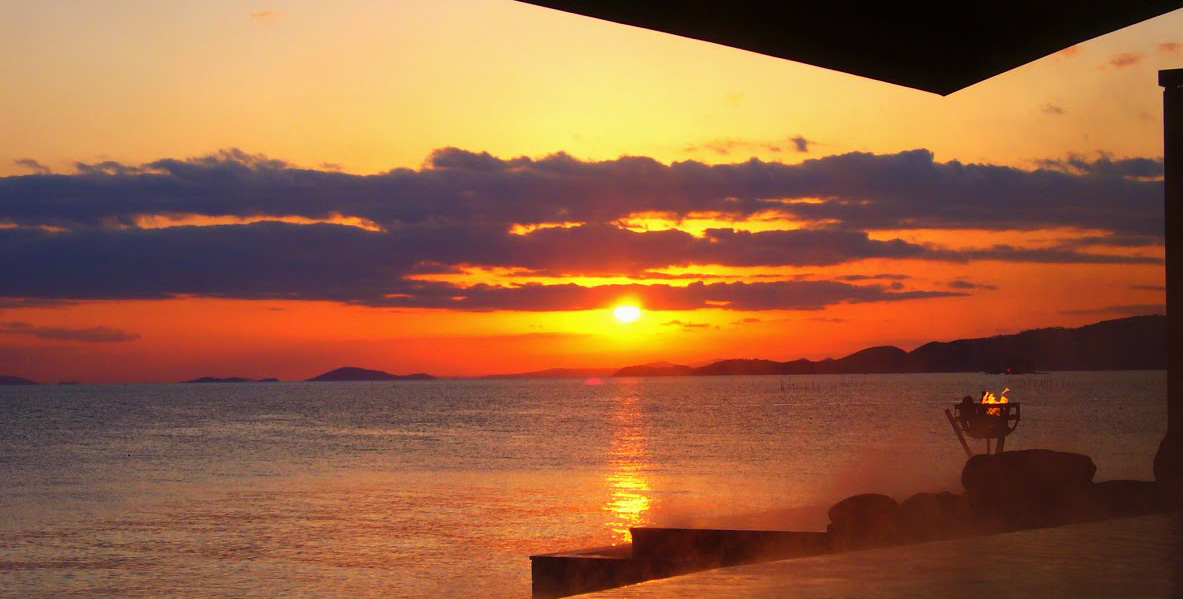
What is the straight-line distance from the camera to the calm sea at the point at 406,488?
28031mm

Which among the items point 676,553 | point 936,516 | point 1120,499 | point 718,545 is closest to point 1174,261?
point 1120,499

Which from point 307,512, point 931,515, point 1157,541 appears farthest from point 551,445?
point 1157,541

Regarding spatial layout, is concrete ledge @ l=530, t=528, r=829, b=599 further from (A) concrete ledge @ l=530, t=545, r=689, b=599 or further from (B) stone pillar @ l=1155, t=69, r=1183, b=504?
(B) stone pillar @ l=1155, t=69, r=1183, b=504

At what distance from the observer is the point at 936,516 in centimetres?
1492

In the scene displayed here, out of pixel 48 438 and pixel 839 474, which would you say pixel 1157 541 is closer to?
pixel 839 474

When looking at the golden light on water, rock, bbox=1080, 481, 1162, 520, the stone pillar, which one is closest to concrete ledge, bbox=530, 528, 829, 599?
rock, bbox=1080, 481, 1162, 520

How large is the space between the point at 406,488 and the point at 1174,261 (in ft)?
131

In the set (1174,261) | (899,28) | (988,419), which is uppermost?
(899,28)

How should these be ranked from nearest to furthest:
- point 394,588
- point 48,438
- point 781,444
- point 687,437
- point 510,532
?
point 394,588 < point 510,532 < point 781,444 < point 687,437 < point 48,438

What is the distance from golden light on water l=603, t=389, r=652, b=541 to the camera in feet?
118

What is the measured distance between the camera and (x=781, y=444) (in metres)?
74.4

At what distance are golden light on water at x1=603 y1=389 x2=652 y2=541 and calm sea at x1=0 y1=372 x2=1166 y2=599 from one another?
180 millimetres

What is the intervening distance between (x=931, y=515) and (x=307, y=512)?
1206 inches

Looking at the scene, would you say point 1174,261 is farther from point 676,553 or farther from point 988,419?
point 988,419
